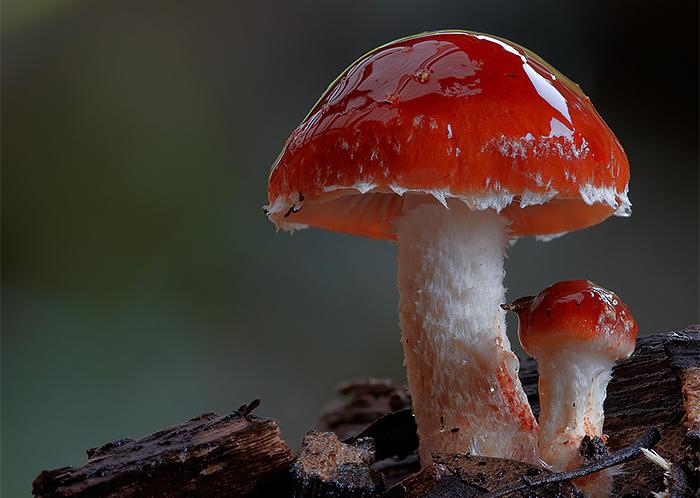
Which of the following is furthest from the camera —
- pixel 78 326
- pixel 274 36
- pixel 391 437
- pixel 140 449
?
pixel 274 36

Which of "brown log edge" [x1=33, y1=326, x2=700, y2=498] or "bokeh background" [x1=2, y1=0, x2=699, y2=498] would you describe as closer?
"brown log edge" [x1=33, y1=326, x2=700, y2=498]

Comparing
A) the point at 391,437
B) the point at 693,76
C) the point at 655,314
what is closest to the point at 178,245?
the point at 391,437

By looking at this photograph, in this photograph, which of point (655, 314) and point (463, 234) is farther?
point (655, 314)

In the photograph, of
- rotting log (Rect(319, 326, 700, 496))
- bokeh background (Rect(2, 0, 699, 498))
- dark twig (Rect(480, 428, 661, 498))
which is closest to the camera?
dark twig (Rect(480, 428, 661, 498))

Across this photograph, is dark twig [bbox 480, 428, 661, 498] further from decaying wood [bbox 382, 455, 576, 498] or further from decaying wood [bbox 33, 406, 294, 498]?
decaying wood [bbox 33, 406, 294, 498]

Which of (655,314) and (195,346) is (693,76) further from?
(195,346)

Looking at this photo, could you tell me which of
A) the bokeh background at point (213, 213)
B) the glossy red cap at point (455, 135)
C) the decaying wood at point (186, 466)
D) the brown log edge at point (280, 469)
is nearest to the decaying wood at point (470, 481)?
the brown log edge at point (280, 469)

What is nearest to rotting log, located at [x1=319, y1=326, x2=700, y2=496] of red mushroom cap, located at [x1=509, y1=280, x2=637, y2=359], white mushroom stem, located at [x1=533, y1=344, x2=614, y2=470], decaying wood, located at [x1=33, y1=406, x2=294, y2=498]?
white mushroom stem, located at [x1=533, y1=344, x2=614, y2=470]

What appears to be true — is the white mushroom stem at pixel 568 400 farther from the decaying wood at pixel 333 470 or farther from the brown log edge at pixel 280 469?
the decaying wood at pixel 333 470
